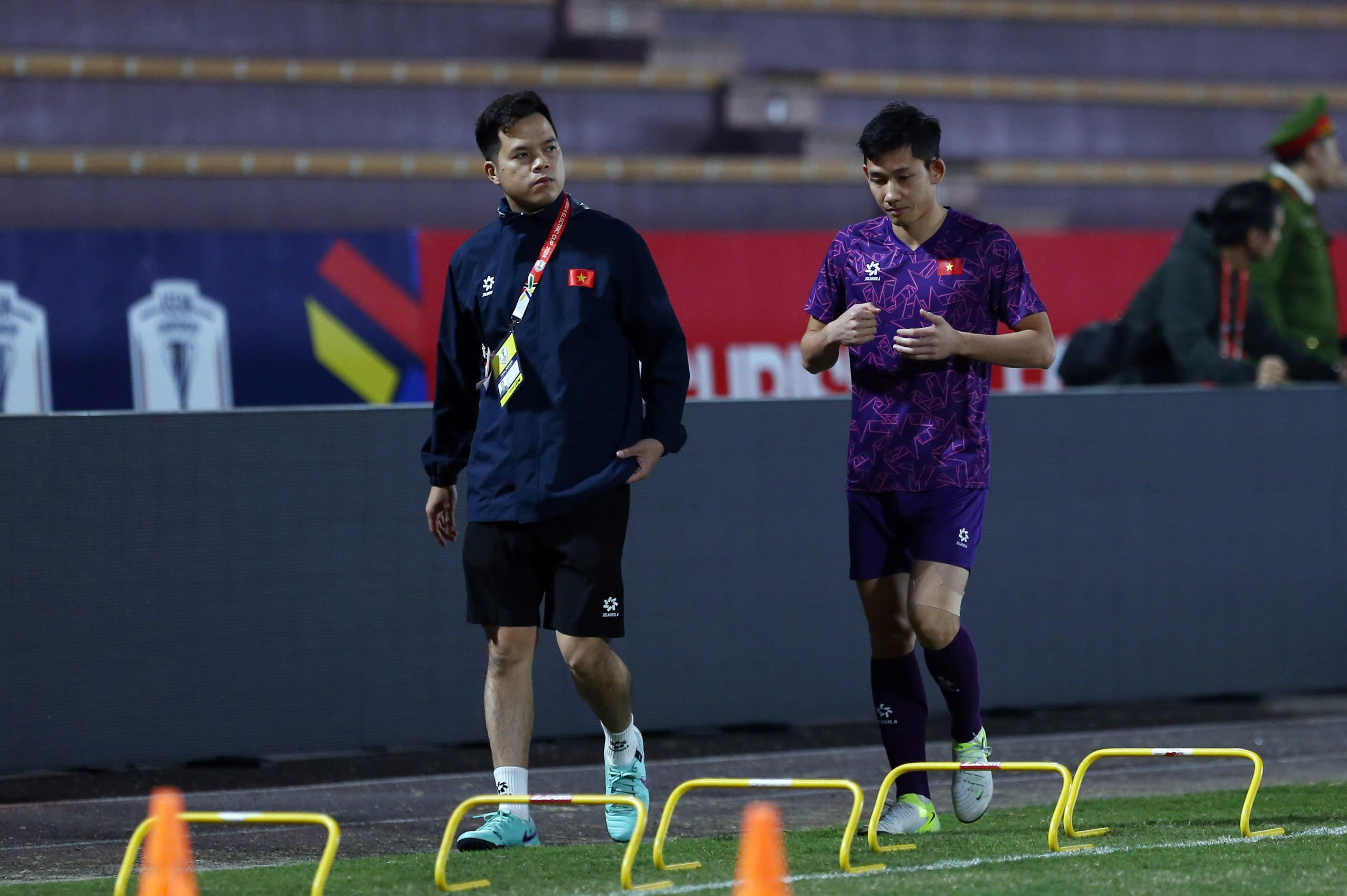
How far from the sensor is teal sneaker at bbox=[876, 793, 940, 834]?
5758mm

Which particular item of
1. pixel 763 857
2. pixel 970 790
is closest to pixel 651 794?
pixel 970 790

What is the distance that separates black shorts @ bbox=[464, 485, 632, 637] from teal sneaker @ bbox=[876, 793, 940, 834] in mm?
944

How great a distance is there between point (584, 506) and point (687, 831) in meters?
1.18

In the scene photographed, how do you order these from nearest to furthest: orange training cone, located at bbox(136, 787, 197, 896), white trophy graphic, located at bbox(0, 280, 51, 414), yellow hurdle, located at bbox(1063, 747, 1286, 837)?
orange training cone, located at bbox(136, 787, 197, 896)
yellow hurdle, located at bbox(1063, 747, 1286, 837)
white trophy graphic, located at bbox(0, 280, 51, 414)

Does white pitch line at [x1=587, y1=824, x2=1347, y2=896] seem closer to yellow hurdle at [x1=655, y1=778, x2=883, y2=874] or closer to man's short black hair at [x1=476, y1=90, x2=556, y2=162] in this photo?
yellow hurdle at [x1=655, y1=778, x2=883, y2=874]

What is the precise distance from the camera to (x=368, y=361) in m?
12.2

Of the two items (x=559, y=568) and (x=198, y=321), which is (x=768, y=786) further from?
(x=198, y=321)

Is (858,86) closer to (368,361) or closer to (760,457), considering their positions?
(368,361)

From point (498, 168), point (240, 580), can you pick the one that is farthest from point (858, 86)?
point (498, 168)

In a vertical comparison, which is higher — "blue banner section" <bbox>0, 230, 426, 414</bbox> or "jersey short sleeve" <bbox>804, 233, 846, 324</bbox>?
"blue banner section" <bbox>0, 230, 426, 414</bbox>

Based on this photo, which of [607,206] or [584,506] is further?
[607,206]

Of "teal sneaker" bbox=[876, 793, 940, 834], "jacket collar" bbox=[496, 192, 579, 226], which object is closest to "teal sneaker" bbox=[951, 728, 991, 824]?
"teal sneaker" bbox=[876, 793, 940, 834]

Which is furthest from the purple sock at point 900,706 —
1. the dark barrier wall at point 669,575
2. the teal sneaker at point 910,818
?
the dark barrier wall at point 669,575

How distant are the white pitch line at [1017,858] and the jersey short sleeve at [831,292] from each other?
5.40ft
